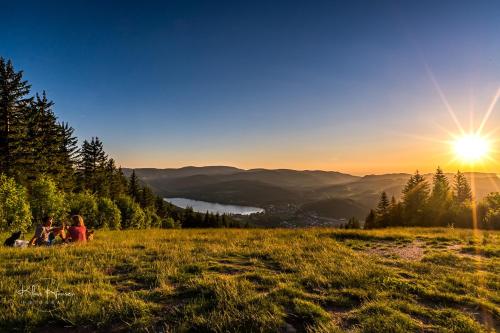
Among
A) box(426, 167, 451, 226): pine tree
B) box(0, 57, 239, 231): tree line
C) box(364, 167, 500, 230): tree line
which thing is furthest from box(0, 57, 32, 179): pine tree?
box(426, 167, 451, 226): pine tree

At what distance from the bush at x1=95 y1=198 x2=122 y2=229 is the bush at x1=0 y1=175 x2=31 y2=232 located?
710 inches

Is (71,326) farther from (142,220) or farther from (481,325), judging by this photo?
(142,220)

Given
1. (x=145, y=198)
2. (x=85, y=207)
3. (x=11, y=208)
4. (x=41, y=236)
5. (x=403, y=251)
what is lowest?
(x=145, y=198)

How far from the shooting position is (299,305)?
6.43 meters

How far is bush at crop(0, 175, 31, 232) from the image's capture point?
21.7 metres

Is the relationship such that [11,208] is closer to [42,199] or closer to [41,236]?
[42,199]

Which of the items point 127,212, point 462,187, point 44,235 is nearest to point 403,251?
point 44,235

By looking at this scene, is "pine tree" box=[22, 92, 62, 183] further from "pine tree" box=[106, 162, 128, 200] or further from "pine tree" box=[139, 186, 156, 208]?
"pine tree" box=[139, 186, 156, 208]

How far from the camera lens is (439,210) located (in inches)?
1859

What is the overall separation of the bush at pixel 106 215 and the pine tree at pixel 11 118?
12.8m

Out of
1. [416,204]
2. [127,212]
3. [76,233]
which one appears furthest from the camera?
[127,212]

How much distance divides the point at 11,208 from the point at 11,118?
12710 millimetres

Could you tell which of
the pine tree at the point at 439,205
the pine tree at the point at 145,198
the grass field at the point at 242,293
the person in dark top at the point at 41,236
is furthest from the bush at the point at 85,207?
the pine tree at the point at 439,205

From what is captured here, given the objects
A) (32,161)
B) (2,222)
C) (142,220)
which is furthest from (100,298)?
(142,220)
